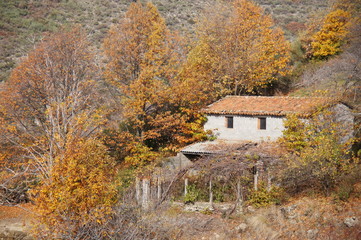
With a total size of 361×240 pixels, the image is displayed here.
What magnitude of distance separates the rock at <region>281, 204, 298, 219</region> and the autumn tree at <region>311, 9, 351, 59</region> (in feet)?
81.4

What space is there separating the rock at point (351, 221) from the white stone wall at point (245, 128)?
26.9 ft

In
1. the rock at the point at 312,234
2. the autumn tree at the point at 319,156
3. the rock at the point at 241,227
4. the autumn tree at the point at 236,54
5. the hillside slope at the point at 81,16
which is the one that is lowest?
the rock at the point at 241,227

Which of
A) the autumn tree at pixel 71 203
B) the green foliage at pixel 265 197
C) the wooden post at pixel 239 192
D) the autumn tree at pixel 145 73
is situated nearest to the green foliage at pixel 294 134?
the green foliage at pixel 265 197

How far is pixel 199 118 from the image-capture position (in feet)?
86.8

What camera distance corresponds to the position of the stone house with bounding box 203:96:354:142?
23737 millimetres

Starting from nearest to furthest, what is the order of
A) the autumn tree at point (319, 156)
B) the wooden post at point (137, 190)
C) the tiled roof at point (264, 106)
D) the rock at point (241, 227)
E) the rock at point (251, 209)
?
1. the rock at point (241, 227)
2. the autumn tree at point (319, 156)
3. the rock at point (251, 209)
4. the wooden post at point (137, 190)
5. the tiled roof at point (264, 106)

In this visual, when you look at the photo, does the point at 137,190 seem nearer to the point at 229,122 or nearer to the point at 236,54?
the point at 229,122

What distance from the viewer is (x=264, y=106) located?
25.0 meters

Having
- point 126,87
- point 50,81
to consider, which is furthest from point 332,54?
point 50,81

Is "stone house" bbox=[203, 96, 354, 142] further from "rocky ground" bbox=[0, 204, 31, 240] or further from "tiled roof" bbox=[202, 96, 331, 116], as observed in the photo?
"rocky ground" bbox=[0, 204, 31, 240]

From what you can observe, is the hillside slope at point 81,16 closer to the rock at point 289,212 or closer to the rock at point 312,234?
the rock at point 289,212

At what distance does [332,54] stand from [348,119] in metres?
18.2

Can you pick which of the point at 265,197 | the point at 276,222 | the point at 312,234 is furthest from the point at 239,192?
the point at 312,234

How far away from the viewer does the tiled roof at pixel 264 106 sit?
23348 millimetres
